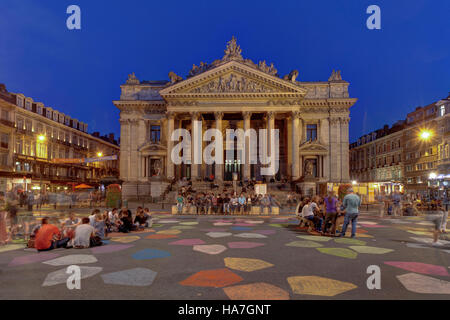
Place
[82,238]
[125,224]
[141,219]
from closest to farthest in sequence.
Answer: [82,238], [125,224], [141,219]

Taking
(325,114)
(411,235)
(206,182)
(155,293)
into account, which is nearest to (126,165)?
(206,182)

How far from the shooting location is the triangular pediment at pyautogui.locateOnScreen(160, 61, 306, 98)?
41.6m

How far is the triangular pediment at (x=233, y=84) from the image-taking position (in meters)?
41.6

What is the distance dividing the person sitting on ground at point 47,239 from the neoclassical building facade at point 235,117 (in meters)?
29.1

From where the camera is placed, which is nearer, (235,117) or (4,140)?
(4,140)

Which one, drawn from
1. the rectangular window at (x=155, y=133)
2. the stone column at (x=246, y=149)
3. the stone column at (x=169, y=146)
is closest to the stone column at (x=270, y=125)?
the stone column at (x=246, y=149)

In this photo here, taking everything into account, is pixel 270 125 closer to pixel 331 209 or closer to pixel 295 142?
pixel 295 142

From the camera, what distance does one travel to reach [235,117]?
48.1 metres

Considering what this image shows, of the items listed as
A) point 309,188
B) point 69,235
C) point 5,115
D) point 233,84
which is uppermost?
point 233,84

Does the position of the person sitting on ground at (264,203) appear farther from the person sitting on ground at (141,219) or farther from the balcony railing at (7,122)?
the balcony railing at (7,122)

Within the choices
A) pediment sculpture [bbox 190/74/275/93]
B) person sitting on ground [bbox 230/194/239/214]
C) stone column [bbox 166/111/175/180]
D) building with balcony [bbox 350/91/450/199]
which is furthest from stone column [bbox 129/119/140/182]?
building with balcony [bbox 350/91/450/199]

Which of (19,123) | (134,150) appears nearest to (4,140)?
(19,123)

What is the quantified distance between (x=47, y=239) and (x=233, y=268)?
252 inches

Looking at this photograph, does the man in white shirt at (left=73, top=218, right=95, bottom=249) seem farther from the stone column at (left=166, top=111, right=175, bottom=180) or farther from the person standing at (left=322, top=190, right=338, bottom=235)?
the stone column at (left=166, top=111, right=175, bottom=180)
